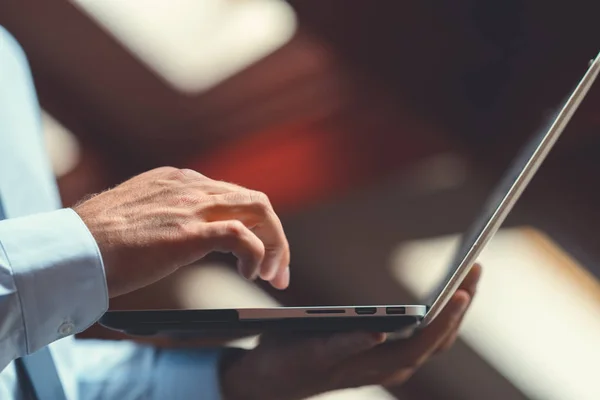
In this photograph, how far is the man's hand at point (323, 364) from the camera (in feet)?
2.27

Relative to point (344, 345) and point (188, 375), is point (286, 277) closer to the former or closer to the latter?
point (344, 345)

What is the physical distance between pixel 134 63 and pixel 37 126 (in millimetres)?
141

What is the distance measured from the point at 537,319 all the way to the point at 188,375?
0.41 meters

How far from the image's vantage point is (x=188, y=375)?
2.40 ft

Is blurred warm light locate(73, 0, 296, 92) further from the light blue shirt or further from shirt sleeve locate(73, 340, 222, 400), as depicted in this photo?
shirt sleeve locate(73, 340, 222, 400)

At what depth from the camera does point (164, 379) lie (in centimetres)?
74

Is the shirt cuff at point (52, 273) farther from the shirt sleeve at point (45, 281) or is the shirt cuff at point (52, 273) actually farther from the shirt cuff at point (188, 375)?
the shirt cuff at point (188, 375)

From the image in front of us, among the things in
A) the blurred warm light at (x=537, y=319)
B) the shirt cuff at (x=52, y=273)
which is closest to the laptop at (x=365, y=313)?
the shirt cuff at (x=52, y=273)

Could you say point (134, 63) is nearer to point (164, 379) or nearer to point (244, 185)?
point (244, 185)

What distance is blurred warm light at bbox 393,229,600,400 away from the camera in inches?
31.4

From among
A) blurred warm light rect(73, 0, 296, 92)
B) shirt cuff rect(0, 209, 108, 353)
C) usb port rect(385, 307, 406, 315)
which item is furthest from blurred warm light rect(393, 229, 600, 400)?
shirt cuff rect(0, 209, 108, 353)

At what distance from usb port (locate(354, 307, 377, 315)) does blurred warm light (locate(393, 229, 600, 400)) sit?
0.86 ft

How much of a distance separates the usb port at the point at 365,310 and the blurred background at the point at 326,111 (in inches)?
1.3

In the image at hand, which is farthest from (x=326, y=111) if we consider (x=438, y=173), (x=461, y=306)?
(x=461, y=306)
